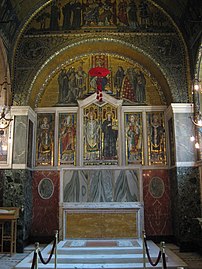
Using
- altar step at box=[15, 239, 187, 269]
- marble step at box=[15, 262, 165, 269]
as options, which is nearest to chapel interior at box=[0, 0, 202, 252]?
altar step at box=[15, 239, 187, 269]

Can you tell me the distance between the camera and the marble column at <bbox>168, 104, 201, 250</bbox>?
10039mm

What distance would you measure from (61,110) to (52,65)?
5.62ft

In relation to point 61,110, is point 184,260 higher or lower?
lower

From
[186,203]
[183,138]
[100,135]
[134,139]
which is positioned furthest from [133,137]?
[186,203]

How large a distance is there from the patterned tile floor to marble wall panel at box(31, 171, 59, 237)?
99 cm

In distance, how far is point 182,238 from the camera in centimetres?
996

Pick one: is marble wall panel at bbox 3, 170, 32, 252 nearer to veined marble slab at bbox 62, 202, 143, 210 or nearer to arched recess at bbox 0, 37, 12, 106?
veined marble slab at bbox 62, 202, 143, 210

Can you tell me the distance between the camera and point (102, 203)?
35.9ft

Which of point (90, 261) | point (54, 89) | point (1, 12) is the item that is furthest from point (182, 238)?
point (1, 12)

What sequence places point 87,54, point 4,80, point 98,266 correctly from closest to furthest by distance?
point 98,266
point 4,80
point 87,54

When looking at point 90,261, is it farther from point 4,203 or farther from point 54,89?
point 54,89

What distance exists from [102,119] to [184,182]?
3765 mm

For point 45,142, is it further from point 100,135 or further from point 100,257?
point 100,257

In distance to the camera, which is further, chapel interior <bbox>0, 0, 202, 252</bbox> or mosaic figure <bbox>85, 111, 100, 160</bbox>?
mosaic figure <bbox>85, 111, 100, 160</bbox>
